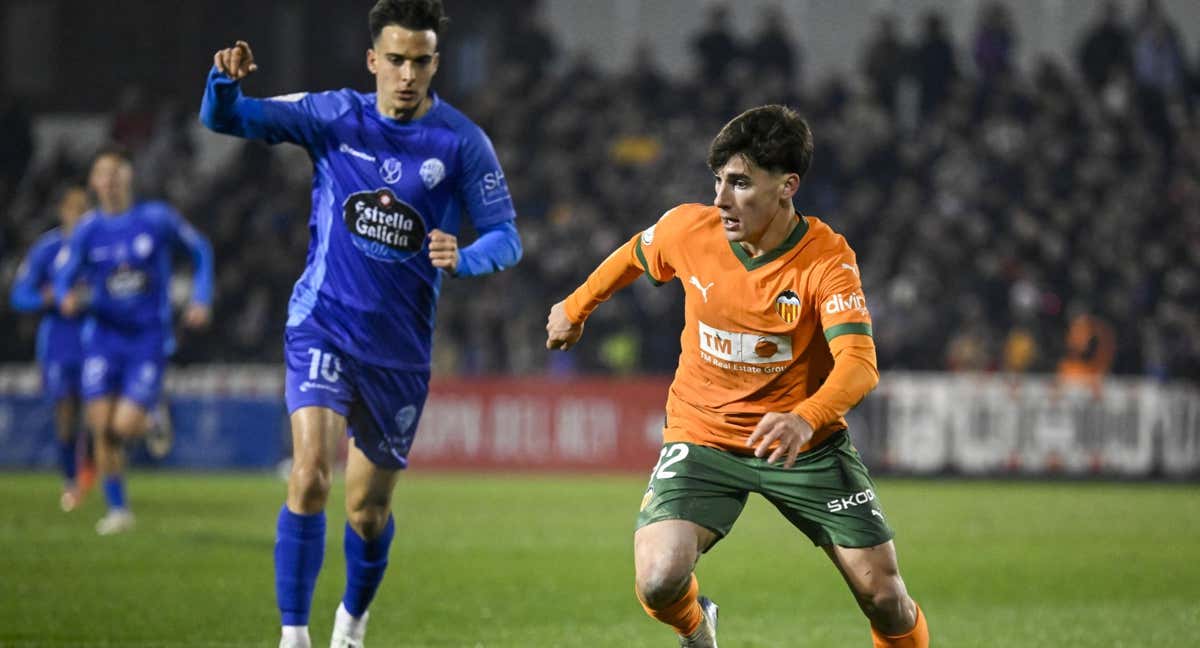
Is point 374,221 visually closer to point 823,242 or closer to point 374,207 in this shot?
point 374,207

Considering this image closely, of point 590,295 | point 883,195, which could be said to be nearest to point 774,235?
point 590,295

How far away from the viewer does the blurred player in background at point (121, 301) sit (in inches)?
484

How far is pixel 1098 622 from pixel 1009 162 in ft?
47.5

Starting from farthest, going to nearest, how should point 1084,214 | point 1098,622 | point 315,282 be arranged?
point 1084,214, point 1098,622, point 315,282

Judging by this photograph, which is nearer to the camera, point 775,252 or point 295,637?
point 775,252

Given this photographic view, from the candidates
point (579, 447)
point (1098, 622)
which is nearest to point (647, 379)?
point (579, 447)

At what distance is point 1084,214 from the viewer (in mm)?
21453

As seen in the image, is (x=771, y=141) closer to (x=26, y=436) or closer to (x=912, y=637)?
(x=912, y=637)

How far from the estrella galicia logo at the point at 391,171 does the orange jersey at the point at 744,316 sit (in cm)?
123

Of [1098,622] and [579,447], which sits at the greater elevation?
[1098,622]

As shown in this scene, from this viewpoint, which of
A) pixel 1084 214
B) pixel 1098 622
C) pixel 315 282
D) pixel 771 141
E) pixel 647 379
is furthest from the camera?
pixel 1084 214

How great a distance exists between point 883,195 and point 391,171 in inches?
625

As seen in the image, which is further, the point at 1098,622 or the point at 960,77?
the point at 960,77

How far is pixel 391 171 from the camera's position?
682cm
